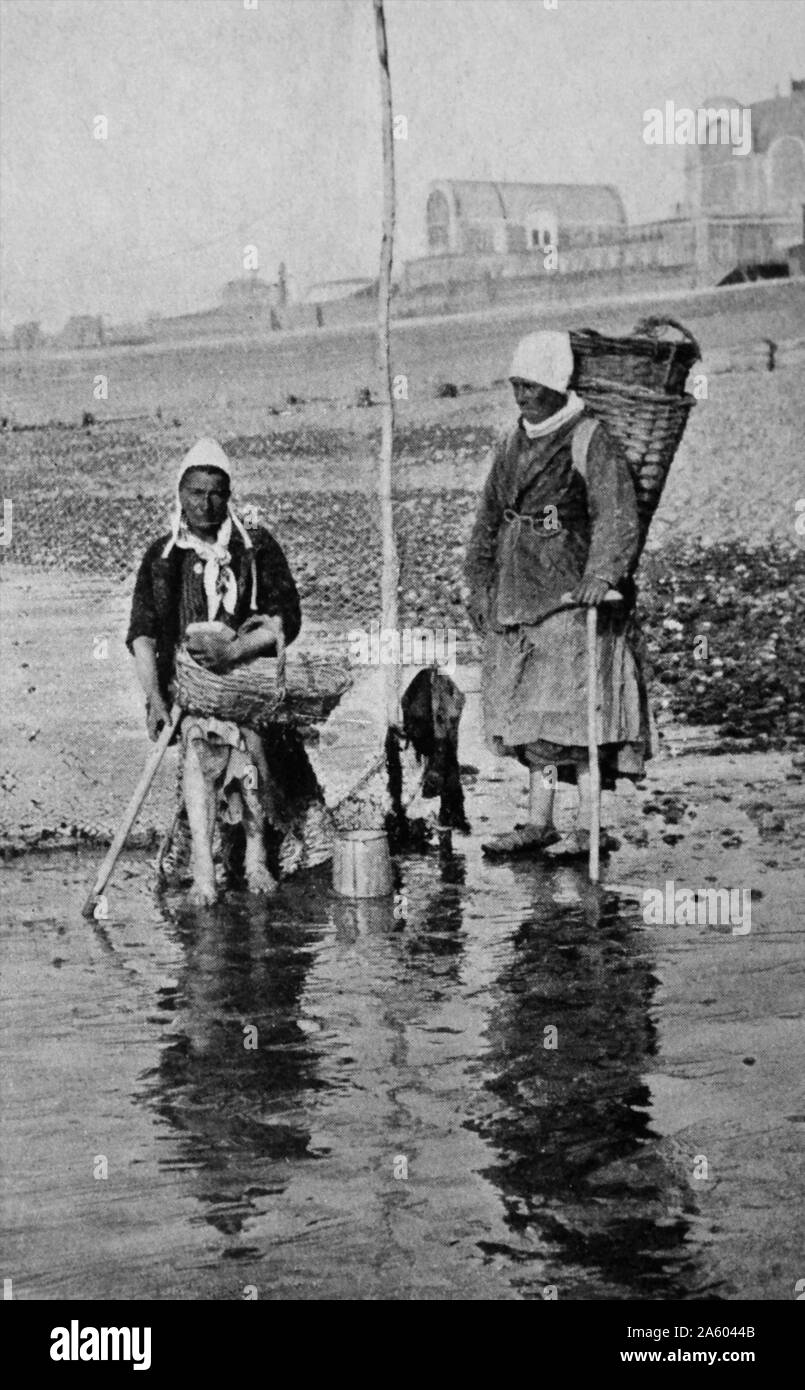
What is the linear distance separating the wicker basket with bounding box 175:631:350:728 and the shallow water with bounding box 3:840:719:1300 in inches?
19.0

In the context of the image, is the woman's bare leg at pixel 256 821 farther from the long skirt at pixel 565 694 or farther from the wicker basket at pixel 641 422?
the wicker basket at pixel 641 422

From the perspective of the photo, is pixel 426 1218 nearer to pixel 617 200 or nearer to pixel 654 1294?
pixel 654 1294

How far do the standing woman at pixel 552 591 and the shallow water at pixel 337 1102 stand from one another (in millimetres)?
384

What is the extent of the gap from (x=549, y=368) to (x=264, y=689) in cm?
109

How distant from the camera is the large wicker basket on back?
4.70 metres

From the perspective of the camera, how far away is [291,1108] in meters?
3.66

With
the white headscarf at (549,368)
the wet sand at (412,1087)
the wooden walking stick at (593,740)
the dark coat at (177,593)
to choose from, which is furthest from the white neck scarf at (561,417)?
the wet sand at (412,1087)

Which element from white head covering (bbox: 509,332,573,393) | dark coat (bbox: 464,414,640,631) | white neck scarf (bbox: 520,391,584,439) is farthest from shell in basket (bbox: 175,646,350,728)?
white head covering (bbox: 509,332,573,393)

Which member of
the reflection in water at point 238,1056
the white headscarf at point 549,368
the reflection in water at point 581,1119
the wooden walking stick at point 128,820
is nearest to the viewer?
the reflection in water at point 581,1119

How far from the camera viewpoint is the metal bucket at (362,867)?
187 inches

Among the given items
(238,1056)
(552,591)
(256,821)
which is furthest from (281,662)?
(238,1056)

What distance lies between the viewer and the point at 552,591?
4.81 meters

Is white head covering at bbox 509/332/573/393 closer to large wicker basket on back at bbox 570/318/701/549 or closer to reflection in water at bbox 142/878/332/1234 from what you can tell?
large wicker basket on back at bbox 570/318/701/549

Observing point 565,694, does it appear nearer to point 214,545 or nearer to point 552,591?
point 552,591
